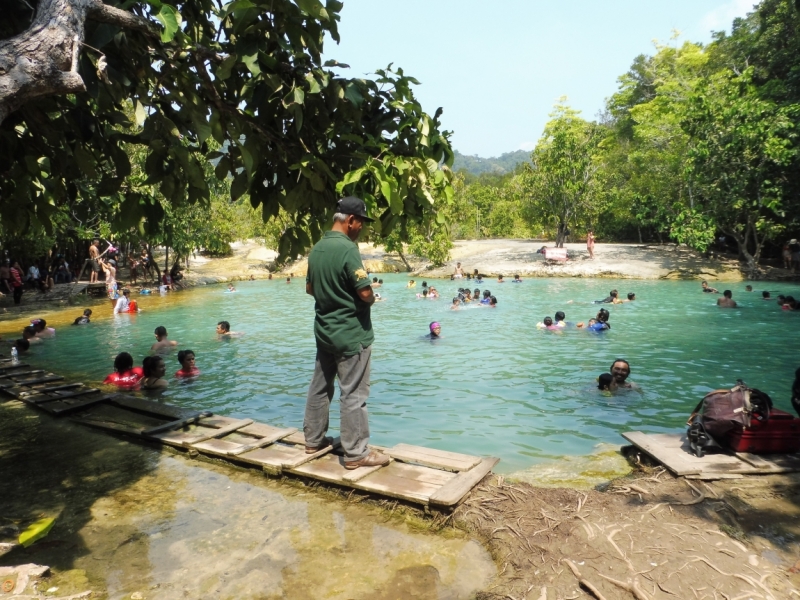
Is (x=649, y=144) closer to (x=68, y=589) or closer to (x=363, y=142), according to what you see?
(x=363, y=142)

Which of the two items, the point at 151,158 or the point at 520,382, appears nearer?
the point at 151,158

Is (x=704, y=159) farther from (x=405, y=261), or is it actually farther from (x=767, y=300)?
(x=405, y=261)

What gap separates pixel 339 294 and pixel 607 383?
6389mm

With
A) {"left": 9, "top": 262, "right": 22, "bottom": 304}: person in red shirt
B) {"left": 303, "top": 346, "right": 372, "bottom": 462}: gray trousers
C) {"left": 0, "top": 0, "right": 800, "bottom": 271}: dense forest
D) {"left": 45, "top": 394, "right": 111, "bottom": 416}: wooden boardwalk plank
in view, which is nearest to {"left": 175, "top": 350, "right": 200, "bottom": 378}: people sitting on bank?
{"left": 45, "top": 394, "right": 111, "bottom": 416}: wooden boardwalk plank

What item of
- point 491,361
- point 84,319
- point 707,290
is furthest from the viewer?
point 707,290

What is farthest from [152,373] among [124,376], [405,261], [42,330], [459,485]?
[405,261]

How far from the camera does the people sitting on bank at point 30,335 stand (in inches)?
560

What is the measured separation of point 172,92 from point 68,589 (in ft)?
11.5

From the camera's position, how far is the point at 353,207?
174 inches

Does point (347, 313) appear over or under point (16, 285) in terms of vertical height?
over

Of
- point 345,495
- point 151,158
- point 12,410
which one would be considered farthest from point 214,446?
point 12,410

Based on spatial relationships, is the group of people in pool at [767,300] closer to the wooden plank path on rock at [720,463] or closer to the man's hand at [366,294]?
the wooden plank path on rock at [720,463]

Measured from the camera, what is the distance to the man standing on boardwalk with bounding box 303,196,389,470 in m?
4.50

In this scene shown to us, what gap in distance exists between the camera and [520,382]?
35.2 feet
